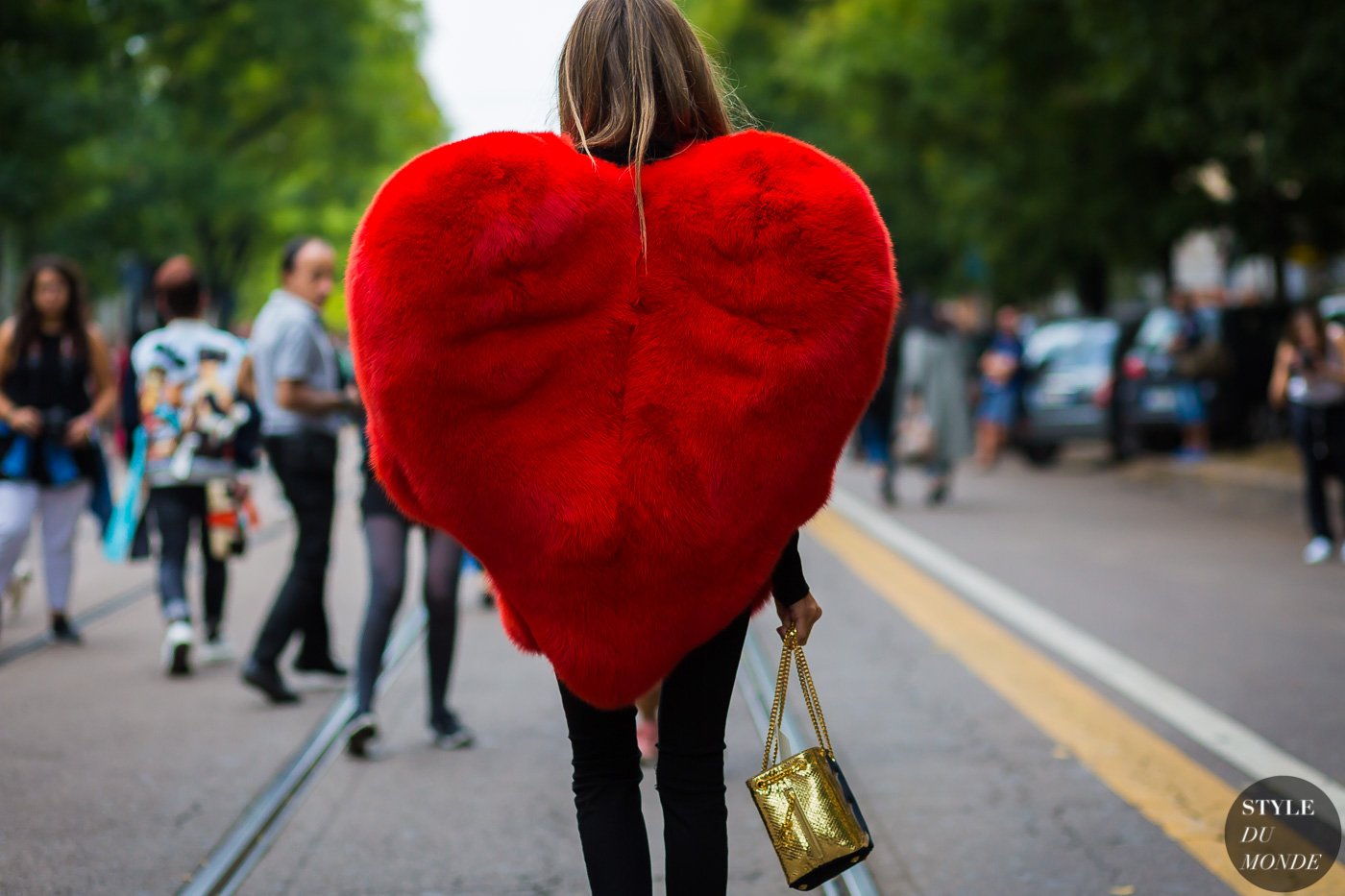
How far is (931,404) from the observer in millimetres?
15164

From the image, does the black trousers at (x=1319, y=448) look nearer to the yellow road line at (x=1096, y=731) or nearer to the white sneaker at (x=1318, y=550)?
the white sneaker at (x=1318, y=550)

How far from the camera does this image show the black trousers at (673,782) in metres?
2.86

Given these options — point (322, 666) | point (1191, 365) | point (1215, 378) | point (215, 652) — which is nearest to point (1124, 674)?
point (322, 666)

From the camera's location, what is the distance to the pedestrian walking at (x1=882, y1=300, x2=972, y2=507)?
15.1 meters

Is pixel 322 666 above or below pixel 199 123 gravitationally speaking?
below

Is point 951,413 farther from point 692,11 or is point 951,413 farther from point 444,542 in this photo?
point 692,11

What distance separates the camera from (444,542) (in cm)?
559

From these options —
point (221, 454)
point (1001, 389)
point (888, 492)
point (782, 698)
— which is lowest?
point (888, 492)

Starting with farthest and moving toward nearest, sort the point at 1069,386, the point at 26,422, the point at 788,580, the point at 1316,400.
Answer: the point at 1069,386 < the point at 1316,400 < the point at 26,422 < the point at 788,580

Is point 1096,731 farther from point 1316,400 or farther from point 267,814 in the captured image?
point 1316,400

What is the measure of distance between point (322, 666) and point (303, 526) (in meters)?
0.72

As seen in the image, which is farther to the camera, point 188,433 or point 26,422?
point 26,422

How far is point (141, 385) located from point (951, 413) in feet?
29.6

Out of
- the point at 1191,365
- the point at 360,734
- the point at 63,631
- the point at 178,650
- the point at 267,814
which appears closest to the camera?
the point at 267,814
